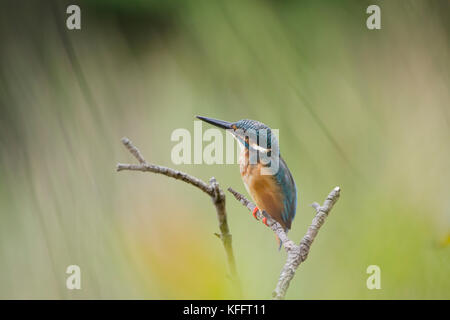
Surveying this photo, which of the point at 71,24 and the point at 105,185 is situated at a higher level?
the point at 71,24

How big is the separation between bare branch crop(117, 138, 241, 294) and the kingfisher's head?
297mm

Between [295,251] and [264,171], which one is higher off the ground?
[264,171]

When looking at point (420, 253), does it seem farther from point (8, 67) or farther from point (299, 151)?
point (8, 67)

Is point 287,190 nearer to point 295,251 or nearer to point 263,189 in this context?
point 263,189

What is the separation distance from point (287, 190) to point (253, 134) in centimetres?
13

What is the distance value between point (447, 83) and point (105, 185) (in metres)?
0.77

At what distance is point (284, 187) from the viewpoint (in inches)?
31.3

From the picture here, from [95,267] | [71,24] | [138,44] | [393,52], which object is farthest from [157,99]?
[393,52]

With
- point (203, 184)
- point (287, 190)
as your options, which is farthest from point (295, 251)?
point (287, 190)

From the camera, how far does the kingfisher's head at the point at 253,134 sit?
2.57ft

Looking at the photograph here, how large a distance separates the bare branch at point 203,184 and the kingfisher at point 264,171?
0.29 m

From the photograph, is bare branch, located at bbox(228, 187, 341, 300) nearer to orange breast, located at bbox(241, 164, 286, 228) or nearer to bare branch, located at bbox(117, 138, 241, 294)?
bare branch, located at bbox(117, 138, 241, 294)

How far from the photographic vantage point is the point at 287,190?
792 millimetres

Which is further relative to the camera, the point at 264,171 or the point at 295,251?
the point at 264,171
